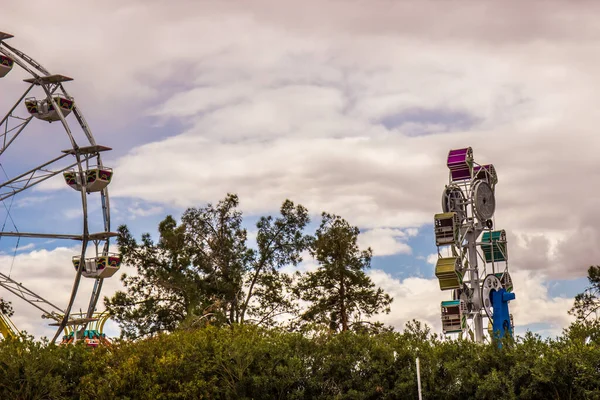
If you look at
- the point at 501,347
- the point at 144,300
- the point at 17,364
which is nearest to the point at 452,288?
the point at 501,347

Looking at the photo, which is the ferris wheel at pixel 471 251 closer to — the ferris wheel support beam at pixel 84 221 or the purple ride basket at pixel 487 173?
the purple ride basket at pixel 487 173

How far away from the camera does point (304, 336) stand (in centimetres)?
2919

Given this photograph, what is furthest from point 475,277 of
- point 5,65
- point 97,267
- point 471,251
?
point 5,65

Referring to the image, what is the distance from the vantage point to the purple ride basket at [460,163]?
3403cm

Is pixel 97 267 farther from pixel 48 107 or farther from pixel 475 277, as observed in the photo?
pixel 475 277

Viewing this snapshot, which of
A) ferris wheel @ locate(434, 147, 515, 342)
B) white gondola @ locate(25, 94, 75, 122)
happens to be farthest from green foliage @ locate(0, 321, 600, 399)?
white gondola @ locate(25, 94, 75, 122)

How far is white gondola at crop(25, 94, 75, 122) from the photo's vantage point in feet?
133

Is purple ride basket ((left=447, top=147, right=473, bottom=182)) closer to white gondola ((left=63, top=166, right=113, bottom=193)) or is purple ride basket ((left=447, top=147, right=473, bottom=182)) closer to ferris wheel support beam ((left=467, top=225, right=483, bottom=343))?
ferris wheel support beam ((left=467, top=225, right=483, bottom=343))

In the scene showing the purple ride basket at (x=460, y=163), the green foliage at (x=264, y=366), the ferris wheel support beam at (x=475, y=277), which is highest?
the purple ride basket at (x=460, y=163)

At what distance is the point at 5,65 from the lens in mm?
40094

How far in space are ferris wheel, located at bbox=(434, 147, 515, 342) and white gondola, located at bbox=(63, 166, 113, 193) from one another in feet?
50.5

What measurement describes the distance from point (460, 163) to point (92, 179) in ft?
53.4

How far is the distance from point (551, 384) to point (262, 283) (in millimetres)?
27916

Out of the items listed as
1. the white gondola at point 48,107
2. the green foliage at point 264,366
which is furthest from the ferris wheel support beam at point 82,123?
the green foliage at point 264,366
